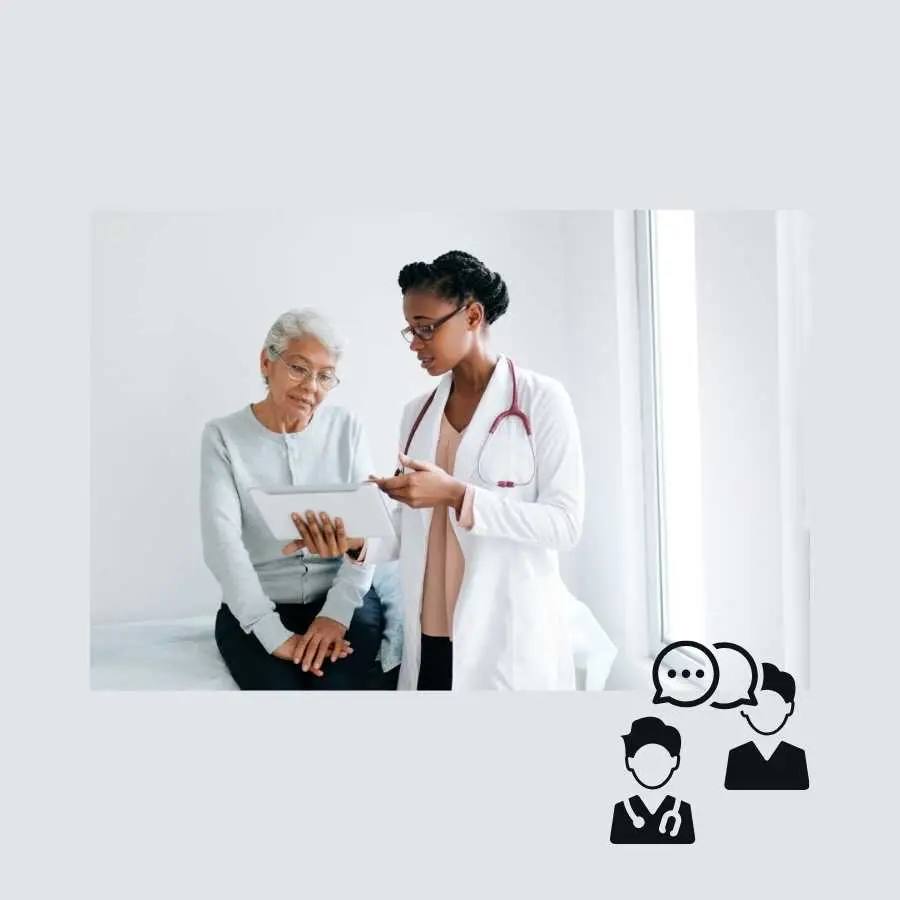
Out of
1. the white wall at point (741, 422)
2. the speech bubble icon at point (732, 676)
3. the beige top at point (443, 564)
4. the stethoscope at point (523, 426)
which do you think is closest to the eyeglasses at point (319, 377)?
the beige top at point (443, 564)

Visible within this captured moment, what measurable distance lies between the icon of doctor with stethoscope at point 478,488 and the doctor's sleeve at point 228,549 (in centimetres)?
34

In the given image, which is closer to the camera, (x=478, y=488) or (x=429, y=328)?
(x=478, y=488)

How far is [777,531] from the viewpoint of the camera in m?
2.75

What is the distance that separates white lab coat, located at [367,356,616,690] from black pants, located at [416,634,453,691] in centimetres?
2

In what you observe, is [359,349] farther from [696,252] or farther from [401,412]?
[696,252]

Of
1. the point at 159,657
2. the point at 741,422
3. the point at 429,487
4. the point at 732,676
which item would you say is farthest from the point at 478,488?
the point at 159,657

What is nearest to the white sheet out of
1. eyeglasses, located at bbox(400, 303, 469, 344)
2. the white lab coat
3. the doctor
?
the doctor

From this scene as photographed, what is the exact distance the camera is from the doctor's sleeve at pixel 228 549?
2.83m

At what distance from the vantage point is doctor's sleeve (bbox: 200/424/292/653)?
283 cm

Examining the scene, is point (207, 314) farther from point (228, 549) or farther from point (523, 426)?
point (523, 426)

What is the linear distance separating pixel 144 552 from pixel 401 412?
844mm

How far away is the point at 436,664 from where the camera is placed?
2.78 metres

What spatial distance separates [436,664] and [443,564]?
0.27m

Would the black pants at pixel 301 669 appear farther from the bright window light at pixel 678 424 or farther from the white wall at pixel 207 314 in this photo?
the bright window light at pixel 678 424
